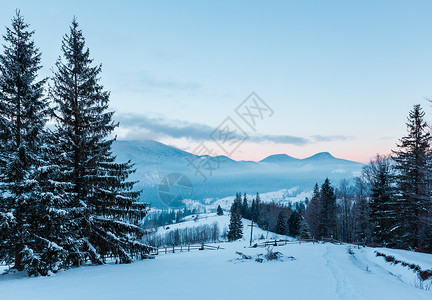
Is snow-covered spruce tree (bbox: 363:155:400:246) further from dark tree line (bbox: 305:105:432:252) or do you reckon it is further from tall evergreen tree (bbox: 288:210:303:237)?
tall evergreen tree (bbox: 288:210:303:237)

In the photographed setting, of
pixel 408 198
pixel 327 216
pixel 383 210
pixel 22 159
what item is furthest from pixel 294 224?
pixel 22 159

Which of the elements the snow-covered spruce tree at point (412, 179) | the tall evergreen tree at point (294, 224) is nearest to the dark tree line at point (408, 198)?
the snow-covered spruce tree at point (412, 179)

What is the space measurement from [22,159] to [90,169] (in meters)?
3.22

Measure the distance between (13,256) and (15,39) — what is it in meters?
11.0

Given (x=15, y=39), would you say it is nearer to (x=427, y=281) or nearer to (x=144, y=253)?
(x=144, y=253)

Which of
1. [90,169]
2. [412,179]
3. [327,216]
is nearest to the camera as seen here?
[90,169]

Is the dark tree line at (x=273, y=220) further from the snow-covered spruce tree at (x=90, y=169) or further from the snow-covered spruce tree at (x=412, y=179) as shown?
the snow-covered spruce tree at (x=90, y=169)

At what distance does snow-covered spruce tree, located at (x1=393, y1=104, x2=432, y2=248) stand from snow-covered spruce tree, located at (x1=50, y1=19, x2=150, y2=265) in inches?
1099

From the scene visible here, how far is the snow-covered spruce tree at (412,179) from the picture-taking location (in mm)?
26734

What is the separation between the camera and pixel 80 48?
1539cm

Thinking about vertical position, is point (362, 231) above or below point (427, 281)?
below

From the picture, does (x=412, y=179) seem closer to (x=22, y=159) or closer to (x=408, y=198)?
(x=408, y=198)

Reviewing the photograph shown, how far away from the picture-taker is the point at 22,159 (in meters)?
12.7

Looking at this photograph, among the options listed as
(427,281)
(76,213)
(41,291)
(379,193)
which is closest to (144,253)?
(76,213)
